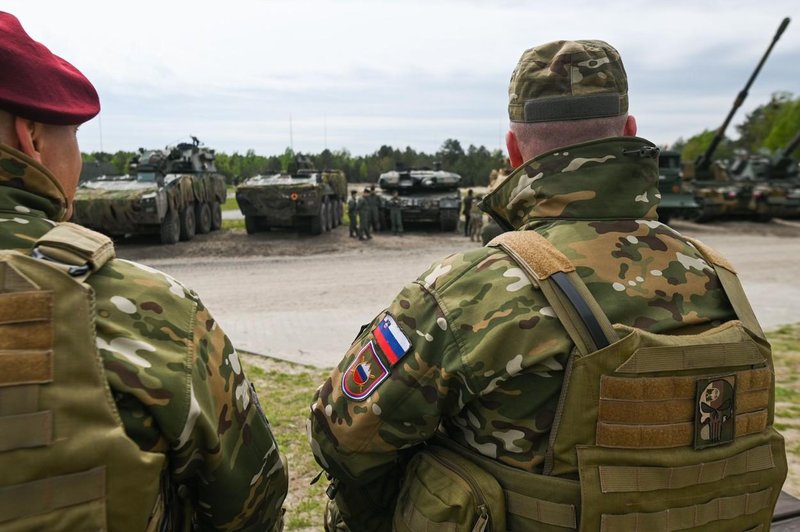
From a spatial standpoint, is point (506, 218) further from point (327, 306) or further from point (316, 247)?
point (316, 247)

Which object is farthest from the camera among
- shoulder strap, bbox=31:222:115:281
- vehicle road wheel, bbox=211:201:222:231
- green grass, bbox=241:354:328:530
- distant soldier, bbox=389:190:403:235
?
vehicle road wheel, bbox=211:201:222:231

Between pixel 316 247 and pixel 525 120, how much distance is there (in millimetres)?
13175

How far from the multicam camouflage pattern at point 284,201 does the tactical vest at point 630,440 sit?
14446mm

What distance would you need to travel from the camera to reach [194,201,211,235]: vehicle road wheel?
56.7 ft

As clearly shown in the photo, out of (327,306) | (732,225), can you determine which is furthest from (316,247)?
(732,225)

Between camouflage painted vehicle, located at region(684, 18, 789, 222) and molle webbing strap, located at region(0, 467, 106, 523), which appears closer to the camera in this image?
molle webbing strap, located at region(0, 467, 106, 523)

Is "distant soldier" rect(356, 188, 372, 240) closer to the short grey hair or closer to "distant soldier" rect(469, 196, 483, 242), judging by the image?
"distant soldier" rect(469, 196, 483, 242)

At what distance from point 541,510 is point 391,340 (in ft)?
1.87

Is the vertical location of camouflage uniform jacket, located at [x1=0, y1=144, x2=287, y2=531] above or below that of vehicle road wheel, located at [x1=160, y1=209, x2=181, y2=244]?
above

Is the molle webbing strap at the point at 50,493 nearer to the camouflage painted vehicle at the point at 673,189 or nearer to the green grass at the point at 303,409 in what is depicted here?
the green grass at the point at 303,409

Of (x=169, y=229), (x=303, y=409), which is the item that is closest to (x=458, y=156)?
(x=169, y=229)

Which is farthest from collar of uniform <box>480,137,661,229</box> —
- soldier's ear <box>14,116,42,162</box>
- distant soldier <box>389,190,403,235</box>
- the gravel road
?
distant soldier <box>389,190,403,235</box>

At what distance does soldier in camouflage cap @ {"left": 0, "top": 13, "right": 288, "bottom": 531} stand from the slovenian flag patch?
15.5 inches

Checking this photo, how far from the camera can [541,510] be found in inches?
66.6
